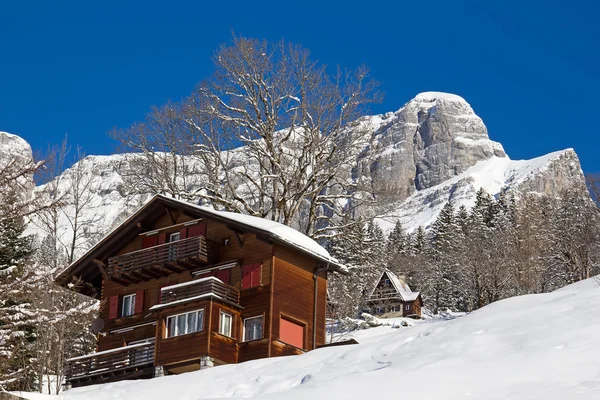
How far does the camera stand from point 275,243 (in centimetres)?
3762

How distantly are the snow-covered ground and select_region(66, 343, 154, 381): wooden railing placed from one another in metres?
7.42

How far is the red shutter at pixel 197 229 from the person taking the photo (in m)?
40.2

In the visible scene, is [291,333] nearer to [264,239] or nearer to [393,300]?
[264,239]

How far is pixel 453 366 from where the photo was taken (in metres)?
20.1

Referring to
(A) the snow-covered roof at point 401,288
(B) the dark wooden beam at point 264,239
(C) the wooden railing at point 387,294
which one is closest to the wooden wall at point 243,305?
(B) the dark wooden beam at point 264,239

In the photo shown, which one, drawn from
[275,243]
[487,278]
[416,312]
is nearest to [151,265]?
[275,243]

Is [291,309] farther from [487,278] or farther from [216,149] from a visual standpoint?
[487,278]

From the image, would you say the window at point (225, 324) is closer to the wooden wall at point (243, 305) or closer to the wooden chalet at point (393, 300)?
the wooden wall at point (243, 305)

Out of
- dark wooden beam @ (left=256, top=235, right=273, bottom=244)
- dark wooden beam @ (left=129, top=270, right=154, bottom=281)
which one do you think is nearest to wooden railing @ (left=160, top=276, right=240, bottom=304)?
dark wooden beam @ (left=256, top=235, right=273, bottom=244)

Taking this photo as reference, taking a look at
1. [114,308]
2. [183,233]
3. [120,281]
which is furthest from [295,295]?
[114,308]

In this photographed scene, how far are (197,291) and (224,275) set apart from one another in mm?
2430

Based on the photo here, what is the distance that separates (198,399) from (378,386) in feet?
20.4

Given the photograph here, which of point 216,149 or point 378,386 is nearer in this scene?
point 378,386

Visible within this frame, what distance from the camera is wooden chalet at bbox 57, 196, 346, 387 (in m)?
36.2
